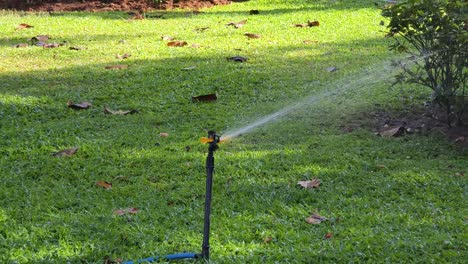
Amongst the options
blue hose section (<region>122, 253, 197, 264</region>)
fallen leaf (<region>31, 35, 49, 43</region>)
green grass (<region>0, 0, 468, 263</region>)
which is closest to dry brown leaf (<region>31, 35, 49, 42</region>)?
fallen leaf (<region>31, 35, 49, 43</region>)

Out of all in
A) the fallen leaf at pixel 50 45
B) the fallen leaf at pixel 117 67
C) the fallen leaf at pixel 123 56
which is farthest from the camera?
the fallen leaf at pixel 50 45

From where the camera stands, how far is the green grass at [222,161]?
3979 mm

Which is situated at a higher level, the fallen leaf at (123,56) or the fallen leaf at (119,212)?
the fallen leaf at (123,56)

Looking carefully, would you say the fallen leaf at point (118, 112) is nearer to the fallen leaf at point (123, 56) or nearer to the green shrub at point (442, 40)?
the fallen leaf at point (123, 56)

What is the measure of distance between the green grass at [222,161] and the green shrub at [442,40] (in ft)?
1.10

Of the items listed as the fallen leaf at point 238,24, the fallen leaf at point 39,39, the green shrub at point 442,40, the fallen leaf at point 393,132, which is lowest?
the fallen leaf at point 393,132

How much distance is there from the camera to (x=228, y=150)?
5.62m

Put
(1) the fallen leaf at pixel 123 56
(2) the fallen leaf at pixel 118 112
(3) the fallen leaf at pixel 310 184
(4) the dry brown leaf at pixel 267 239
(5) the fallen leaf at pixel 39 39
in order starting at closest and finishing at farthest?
(4) the dry brown leaf at pixel 267 239 → (3) the fallen leaf at pixel 310 184 → (2) the fallen leaf at pixel 118 112 → (1) the fallen leaf at pixel 123 56 → (5) the fallen leaf at pixel 39 39

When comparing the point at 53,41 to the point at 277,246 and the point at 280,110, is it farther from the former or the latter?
the point at 277,246

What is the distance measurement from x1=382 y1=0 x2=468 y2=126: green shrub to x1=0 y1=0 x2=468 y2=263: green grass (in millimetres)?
335

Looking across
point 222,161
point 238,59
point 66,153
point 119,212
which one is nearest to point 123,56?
point 238,59

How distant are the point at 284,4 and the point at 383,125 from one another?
6463mm

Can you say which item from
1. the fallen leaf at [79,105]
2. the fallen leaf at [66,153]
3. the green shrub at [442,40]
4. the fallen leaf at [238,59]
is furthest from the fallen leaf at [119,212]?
the fallen leaf at [238,59]

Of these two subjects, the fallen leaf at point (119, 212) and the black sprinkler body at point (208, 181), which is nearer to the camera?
the black sprinkler body at point (208, 181)
